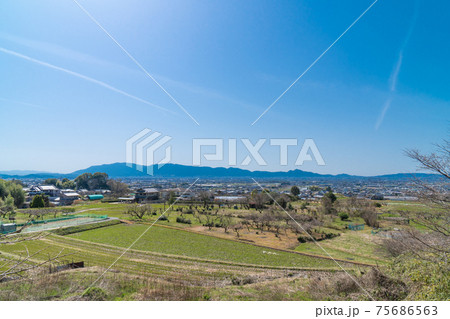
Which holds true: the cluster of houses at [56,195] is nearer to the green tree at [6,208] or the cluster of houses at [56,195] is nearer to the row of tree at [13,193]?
the row of tree at [13,193]

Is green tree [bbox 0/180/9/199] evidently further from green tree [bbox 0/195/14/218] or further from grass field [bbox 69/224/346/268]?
grass field [bbox 69/224/346/268]

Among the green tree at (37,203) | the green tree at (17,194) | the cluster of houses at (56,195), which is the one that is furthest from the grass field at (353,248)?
the cluster of houses at (56,195)

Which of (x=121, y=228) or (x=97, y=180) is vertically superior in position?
(x=97, y=180)

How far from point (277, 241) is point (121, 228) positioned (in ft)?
60.0

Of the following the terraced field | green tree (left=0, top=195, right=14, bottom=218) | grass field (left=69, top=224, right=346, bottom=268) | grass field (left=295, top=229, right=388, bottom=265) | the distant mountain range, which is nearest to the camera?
green tree (left=0, top=195, right=14, bottom=218)

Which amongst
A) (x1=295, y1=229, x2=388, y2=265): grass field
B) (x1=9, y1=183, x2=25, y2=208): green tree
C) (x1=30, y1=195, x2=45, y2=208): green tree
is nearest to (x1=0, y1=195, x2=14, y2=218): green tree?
(x1=30, y1=195, x2=45, y2=208): green tree

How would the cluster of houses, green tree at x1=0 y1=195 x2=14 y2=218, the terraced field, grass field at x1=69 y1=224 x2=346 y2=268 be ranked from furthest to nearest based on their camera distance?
the cluster of houses → grass field at x1=69 y1=224 x2=346 y2=268 → the terraced field → green tree at x1=0 y1=195 x2=14 y2=218

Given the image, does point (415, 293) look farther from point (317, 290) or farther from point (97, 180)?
point (97, 180)

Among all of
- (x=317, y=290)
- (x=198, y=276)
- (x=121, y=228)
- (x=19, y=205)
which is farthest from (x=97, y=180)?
(x=317, y=290)

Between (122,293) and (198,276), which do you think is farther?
(198,276)

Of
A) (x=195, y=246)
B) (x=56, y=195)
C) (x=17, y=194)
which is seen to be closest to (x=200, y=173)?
(x=195, y=246)

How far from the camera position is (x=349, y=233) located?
27.5 meters
